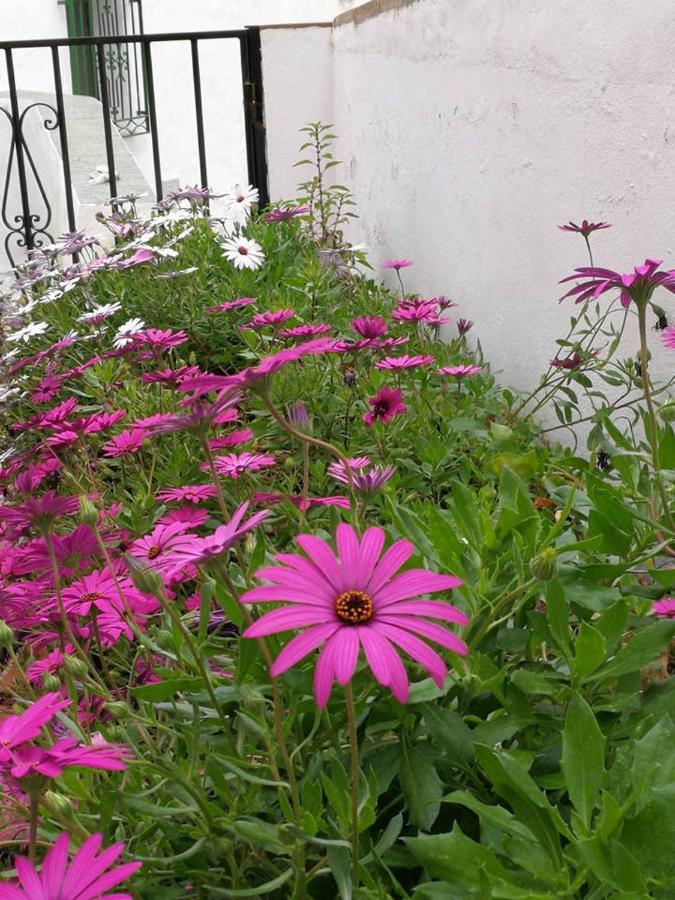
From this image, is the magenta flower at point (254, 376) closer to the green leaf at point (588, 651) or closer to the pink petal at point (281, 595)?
the pink petal at point (281, 595)

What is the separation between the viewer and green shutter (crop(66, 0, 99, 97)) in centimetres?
1026

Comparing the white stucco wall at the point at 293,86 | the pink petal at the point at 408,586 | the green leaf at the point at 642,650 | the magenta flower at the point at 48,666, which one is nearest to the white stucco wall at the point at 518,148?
the white stucco wall at the point at 293,86

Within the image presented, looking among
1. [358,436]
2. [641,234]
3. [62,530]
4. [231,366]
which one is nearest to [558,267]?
[641,234]

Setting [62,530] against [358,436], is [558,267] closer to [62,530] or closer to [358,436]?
[358,436]

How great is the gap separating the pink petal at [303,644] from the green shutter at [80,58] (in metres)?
10.7

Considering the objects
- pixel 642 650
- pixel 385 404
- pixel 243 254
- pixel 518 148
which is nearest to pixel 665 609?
pixel 642 650

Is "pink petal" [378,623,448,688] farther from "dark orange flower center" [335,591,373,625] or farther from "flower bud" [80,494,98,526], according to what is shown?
"flower bud" [80,494,98,526]

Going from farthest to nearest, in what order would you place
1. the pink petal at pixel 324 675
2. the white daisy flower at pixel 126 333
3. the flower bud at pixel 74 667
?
the white daisy flower at pixel 126 333 → the flower bud at pixel 74 667 → the pink petal at pixel 324 675

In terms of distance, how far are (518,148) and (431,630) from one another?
6.73ft

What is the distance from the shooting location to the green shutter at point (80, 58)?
10258mm

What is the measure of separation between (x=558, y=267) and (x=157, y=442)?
3.22 feet

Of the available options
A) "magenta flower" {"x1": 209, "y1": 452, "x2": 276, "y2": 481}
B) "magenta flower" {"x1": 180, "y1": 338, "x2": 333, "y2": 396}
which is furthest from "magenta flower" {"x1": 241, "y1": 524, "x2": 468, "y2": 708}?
"magenta flower" {"x1": 209, "y1": 452, "x2": 276, "y2": 481}

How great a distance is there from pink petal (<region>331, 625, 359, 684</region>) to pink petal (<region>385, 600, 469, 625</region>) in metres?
0.04

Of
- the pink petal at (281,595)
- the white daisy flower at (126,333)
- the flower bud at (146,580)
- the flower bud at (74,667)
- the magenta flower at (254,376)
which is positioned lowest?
the white daisy flower at (126,333)
